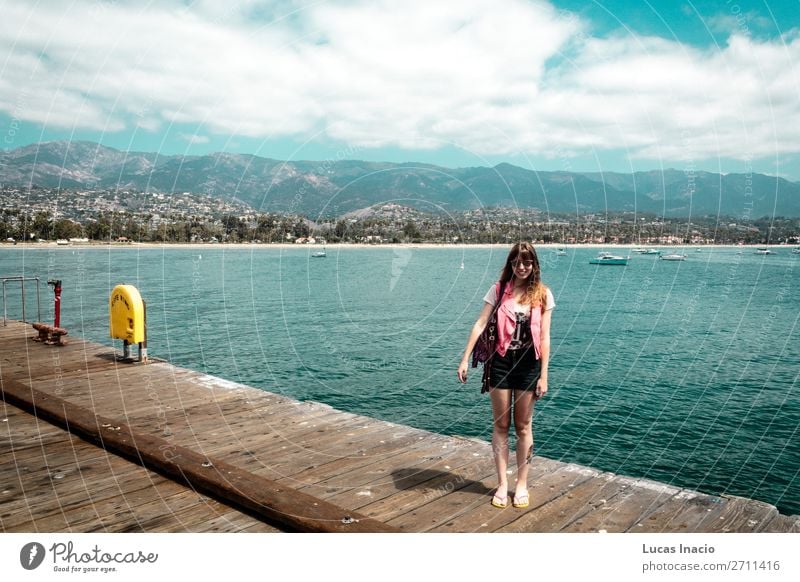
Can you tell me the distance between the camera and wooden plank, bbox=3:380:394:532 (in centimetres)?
470

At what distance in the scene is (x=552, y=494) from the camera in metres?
5.45

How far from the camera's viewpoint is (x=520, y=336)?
5012 mm

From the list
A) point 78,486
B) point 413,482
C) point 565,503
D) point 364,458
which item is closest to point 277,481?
point 364,458

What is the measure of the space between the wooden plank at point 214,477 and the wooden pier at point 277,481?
14mm

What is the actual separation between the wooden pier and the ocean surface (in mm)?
8515

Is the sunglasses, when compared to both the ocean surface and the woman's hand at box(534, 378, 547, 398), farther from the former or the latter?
the ocean surface

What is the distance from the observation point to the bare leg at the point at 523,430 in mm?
5026

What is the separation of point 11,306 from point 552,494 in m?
46.7

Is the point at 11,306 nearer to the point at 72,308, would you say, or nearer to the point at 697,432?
the point at 72,308

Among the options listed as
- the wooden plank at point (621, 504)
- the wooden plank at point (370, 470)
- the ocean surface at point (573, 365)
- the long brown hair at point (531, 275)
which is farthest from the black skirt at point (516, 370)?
the ocean surface at point (573, 365)

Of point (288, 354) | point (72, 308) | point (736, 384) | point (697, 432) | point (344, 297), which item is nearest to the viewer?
point (697, 432)

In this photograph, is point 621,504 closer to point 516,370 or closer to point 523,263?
point 516,370

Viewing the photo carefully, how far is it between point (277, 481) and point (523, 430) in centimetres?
236
